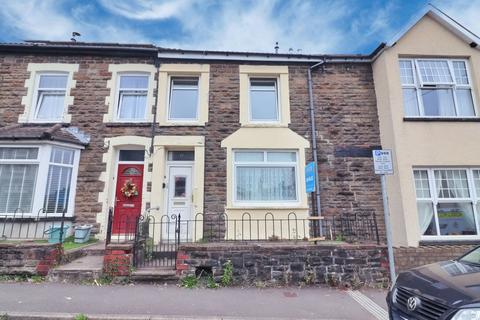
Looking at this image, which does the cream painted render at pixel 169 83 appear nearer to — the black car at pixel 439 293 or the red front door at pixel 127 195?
the red front door at pixel 127 195

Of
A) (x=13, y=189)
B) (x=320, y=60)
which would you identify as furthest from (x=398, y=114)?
(x=13, y=189)

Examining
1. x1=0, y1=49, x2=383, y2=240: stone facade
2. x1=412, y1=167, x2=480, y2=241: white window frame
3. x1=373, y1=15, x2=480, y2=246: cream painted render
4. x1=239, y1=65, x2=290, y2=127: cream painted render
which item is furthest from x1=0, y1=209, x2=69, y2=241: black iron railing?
x1=412, y1=167, x2=480, y2=241: white window frame

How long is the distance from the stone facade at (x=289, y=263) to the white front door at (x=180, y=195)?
255cm

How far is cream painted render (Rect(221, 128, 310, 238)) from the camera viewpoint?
8031 mm

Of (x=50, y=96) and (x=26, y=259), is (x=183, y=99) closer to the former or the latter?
(x=50, y=96)

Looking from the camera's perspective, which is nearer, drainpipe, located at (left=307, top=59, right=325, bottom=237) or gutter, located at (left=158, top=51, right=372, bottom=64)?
drainpipe, located at (left=307, top=59, right=325, bottom=237)

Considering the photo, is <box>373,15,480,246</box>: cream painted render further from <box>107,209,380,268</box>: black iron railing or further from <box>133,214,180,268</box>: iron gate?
<box>133,214,180,268</box>: iron gate

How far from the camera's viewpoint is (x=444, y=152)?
25.2 ft

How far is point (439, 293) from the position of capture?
298cm

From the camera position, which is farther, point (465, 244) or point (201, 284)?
point (465, 244)

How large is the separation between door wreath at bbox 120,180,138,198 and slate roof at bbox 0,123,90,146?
72.6 inches

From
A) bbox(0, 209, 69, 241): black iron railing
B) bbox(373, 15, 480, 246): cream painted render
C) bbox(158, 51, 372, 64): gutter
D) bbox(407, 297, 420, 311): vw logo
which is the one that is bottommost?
bbox(407, 297, 420, 311): vw logo

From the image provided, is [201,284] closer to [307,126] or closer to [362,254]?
[362,254]

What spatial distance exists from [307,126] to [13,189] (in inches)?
356
